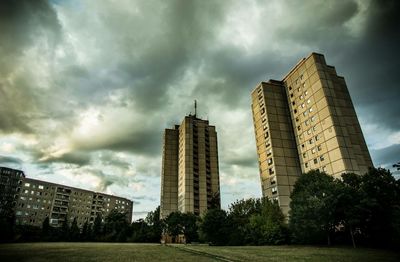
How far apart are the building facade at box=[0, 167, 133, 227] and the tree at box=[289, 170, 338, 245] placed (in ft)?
231

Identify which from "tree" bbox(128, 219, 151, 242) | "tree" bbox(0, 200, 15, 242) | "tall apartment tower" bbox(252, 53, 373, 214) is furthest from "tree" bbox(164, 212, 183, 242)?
"tree" bbox(0, 200, 15, 242)

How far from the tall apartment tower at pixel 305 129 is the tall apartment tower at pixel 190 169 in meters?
37.0

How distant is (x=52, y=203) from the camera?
10294cm

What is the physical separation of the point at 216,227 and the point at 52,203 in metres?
87.8

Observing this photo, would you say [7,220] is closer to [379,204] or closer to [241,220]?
[241,220]

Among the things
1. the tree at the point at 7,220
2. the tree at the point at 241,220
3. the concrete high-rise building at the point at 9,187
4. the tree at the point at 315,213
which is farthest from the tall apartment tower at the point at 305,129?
the concrete high-rise building at the point at 9,187

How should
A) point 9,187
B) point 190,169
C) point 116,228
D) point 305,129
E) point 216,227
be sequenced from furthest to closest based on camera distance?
point 190,169 < point 9,187 < point 116,228 < point 305,129 < point 216,227

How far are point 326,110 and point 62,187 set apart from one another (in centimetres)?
10771

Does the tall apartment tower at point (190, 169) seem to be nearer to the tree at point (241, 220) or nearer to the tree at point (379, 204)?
the tree at point (241, 220)

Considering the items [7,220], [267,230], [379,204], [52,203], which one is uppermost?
[52,203]

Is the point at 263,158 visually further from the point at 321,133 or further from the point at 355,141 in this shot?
the point at 355,141

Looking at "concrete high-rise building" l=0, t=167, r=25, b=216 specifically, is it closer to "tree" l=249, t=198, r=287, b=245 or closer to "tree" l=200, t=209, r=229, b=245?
"tree" l=200, t=209, r=229, b=245

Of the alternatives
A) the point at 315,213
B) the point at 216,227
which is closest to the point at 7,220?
the point at 216,227

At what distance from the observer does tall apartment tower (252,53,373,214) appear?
5819cm
